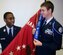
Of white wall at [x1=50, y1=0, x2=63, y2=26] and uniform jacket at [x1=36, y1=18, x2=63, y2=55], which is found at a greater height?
white wall at [x1=50, y1=0, x2=63, y2=26]

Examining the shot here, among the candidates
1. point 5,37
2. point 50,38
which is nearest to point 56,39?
point 50,38

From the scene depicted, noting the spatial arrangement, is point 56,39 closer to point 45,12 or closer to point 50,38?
point 50,38

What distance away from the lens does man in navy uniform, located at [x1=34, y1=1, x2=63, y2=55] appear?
224cm

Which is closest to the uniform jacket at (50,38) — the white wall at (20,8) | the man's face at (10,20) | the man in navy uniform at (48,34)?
the man in navy uniform at (48,34)

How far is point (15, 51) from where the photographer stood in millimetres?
2439

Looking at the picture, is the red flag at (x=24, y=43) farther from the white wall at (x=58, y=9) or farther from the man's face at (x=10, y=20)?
the white wall at (x=58, y=9)

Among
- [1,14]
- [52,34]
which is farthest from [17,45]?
[1,14]

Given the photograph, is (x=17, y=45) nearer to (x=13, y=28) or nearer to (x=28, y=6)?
(x=13, y=28)

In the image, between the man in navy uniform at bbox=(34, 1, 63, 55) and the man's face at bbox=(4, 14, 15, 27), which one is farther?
the man's face at bbox=(4, 14, 15, 27)

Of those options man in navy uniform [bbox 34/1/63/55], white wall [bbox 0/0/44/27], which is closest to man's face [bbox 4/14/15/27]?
white wall [bbox 0/0/44/27]

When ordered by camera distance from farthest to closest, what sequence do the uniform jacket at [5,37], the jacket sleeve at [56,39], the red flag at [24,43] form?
the uniform jacket at [5,37], the red flag at [24,43], the jacket sleeve at [56,39]

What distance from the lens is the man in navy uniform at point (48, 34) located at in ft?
7.34

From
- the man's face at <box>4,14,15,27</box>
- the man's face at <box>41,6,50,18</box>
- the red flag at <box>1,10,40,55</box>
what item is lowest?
the red flag at <box>1,10,40,55</box>

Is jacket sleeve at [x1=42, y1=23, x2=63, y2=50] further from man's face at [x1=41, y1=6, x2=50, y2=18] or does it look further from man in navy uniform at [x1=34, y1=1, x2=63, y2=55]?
man's face at [x1=41, y1=6, x2=50, y2=18]
